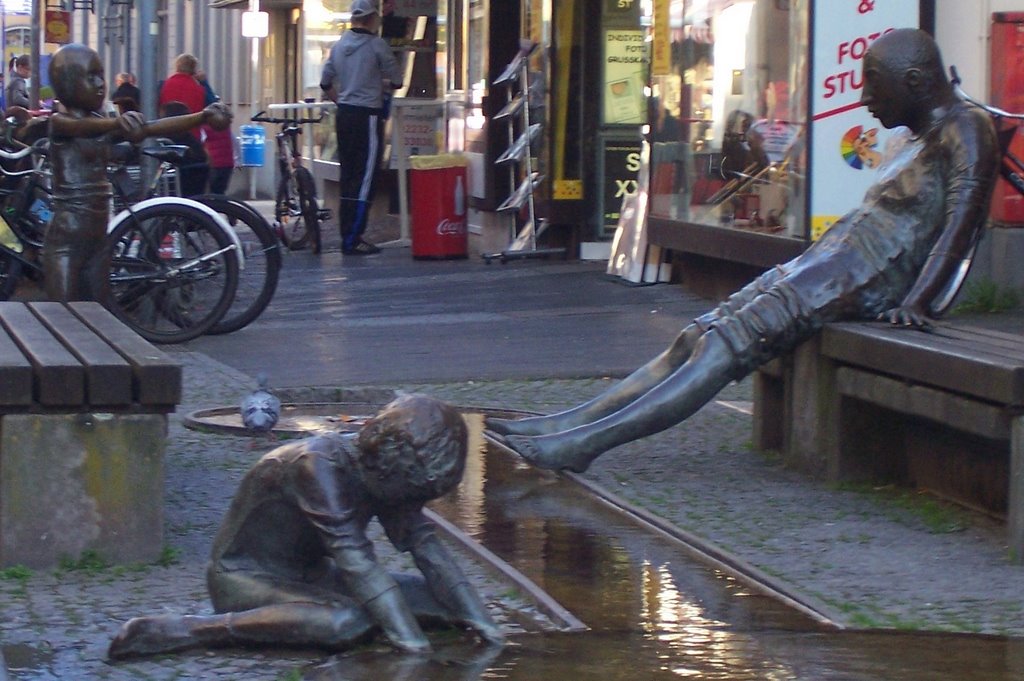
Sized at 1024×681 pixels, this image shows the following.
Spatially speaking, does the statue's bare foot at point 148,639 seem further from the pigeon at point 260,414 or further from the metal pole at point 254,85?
the metal pole at point 254,85

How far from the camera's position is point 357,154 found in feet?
54.2

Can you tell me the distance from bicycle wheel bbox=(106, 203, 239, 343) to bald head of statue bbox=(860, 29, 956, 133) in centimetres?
472

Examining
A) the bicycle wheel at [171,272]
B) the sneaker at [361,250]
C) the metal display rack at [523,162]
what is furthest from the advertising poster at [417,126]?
the bicycle wheel at [171,272]

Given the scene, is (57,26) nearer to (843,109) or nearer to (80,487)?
(843,109)

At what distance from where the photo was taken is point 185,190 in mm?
15172

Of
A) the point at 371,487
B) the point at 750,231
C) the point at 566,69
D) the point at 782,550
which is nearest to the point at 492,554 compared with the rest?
the point at 782,550

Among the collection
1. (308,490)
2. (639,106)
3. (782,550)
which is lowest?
(782,550)

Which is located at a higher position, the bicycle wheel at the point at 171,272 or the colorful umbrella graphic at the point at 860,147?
the colorful umbrella graphic at the point at 860,147

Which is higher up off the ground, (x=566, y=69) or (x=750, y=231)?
(x=566, y=69)

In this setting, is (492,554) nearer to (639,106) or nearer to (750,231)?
(750,231)

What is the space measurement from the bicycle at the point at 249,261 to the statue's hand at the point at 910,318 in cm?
501

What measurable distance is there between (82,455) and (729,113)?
25.1 ft

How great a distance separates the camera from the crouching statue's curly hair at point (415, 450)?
392 centimetres

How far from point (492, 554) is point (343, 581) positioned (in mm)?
984
